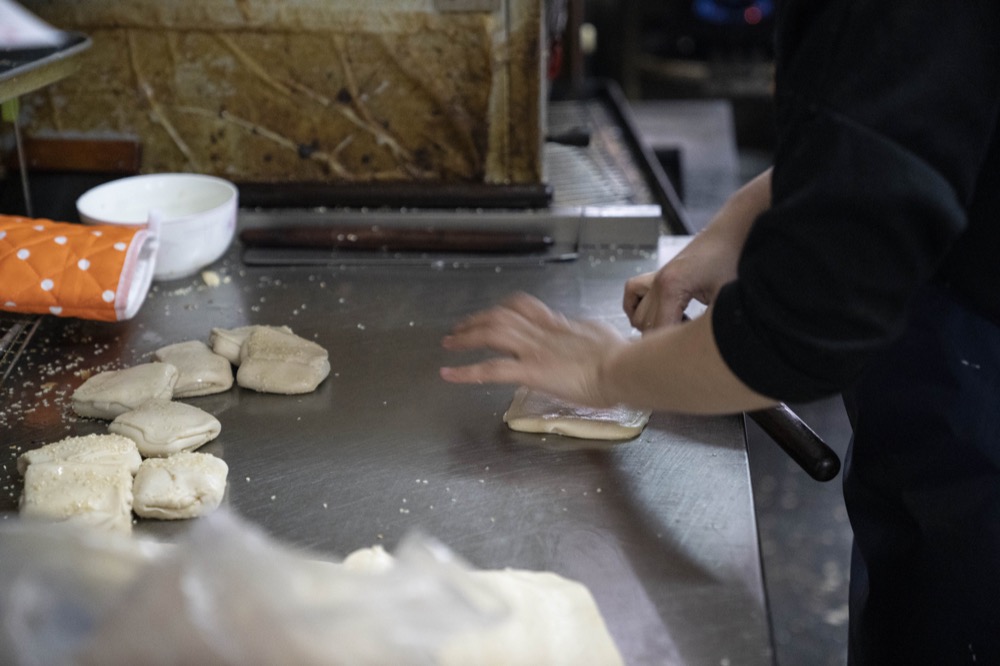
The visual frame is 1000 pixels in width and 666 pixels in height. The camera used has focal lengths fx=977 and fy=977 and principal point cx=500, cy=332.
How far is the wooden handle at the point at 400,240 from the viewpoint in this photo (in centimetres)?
214

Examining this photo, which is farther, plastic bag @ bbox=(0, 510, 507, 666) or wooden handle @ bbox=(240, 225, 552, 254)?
wooden handle @ bbox=(240, 225, 552, 254)

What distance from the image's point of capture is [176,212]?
7.19ft

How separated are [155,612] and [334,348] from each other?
93cm

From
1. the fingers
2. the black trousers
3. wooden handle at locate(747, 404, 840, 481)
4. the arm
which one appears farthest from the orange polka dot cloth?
the black trousers

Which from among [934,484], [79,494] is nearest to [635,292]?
[934,484]

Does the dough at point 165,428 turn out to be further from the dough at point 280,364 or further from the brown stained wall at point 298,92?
the brown stained wall at point 298,92

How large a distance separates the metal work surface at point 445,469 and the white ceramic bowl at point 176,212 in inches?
4.0

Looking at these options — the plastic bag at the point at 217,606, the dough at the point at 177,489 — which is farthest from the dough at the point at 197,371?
the plastic bag at the point at 217,606

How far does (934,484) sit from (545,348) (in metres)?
0.58

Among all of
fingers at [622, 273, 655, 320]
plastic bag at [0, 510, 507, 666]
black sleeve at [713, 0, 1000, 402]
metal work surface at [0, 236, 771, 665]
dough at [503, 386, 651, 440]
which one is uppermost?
A: black sleeve at [713, 0, 1000, 402]

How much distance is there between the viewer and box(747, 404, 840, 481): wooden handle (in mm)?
1407

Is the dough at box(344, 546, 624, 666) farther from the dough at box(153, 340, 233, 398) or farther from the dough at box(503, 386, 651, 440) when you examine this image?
the dough at box(153, 340, 233, 398)

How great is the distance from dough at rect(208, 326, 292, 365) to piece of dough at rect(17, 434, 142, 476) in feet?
1.01

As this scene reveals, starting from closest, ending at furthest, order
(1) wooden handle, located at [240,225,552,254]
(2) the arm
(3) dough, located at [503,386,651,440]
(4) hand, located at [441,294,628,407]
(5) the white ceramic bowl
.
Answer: (2) the arm → (4) hand, located at [441,294,628,407] → (3) dough, located at [503,386,651,440] → (5) the white ceramic bowl → (1) wooden handle, located at [240,225,552,254]
